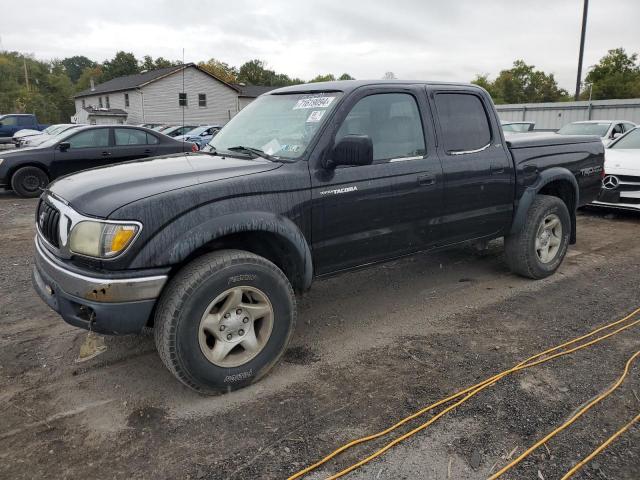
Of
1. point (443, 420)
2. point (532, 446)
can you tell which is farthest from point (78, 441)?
point (532, 446)

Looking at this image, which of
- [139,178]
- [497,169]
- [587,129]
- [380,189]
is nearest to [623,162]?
[497,169]

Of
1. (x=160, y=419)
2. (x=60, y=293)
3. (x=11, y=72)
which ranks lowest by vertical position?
(x=160, y=419)

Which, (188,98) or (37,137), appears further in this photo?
(188,98)

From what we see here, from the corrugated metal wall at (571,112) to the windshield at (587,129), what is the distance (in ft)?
32.2

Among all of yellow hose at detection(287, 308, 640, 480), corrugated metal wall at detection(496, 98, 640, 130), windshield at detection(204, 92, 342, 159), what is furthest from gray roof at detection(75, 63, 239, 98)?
yellow hose at detection(287, 308, 640, 480)

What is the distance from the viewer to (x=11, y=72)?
57.2m

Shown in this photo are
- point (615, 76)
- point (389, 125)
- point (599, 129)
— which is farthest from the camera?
point (615, 76)

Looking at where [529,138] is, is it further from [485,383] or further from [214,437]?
[214,437]

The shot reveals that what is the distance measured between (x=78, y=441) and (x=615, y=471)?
106 inches

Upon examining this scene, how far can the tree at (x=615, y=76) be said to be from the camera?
44812 mm

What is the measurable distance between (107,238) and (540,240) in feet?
13.6

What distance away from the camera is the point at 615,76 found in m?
45.2

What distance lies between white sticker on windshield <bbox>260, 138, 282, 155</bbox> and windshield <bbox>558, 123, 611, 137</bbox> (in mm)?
11103

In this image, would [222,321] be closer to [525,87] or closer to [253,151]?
[253,151]
